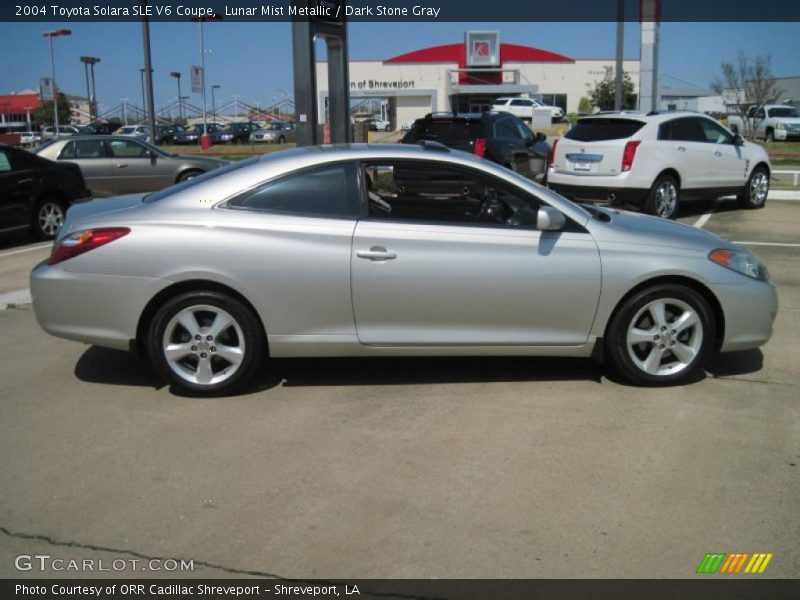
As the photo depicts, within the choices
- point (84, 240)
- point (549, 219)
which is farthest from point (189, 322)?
point (549, 219)

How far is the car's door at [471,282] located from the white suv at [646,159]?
6.77 meters

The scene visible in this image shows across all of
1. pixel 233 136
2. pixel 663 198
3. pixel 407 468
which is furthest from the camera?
pixel 233 136

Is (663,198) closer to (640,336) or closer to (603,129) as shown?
(603,129)

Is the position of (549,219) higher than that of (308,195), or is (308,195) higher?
(308,195)

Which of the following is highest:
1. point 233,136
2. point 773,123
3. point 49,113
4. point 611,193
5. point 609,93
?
point 609,93

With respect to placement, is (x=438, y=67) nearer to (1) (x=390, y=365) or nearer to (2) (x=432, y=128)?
(2) (x=432, y=128)

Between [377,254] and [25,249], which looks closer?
[377,254]

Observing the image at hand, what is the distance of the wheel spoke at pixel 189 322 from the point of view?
4926 millimetres

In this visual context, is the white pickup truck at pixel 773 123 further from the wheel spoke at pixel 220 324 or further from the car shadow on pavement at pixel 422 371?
the wheel spoke at pixel 220 324

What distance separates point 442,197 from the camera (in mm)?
5820

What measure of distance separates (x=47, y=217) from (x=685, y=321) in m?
9.40

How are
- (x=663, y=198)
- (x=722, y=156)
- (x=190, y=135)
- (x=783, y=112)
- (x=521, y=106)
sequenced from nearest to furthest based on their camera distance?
(x=663, y=198), (x=722, y=156), (x=783, y=112), (x=190, y=135), (x=521, y=106)

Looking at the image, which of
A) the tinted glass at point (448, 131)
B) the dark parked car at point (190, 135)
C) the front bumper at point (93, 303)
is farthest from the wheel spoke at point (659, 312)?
the dark parked car at point (190, 135)

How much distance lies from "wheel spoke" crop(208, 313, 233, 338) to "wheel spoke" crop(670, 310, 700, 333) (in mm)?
2798
